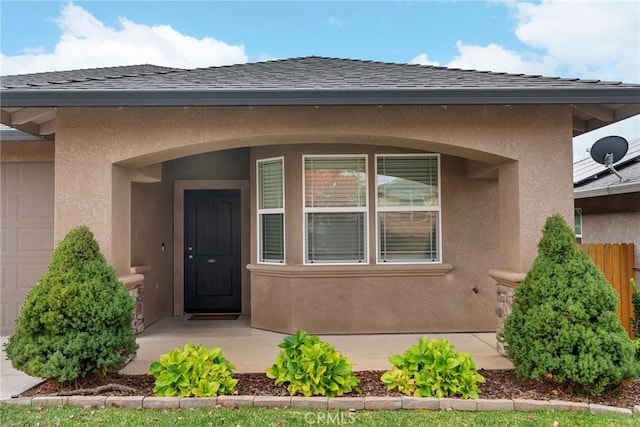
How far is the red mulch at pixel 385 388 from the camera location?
4.29 m

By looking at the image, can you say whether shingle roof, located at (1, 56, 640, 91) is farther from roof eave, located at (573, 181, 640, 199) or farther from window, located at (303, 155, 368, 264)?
roof eave, located at (573, 181, 640, 199)

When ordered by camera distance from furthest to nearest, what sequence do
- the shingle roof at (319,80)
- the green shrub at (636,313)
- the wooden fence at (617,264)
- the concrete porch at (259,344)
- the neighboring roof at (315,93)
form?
1. the wooden fence at (617,264)
2. the green shrub at (636,313)
3. the concrete porch at (259,344)
4. the shingle roof at (319,80)
5. the neighboring roof at (315,93)

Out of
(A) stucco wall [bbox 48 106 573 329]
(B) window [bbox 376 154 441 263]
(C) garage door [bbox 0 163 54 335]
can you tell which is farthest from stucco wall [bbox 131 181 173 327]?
(B) window [bbox 376 154 441 263]

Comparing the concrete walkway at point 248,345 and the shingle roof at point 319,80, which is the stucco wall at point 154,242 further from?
the shingle roof at point 319,80

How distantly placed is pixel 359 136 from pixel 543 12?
9.68m

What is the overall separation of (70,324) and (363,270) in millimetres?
3829

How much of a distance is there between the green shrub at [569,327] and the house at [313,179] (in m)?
0.70

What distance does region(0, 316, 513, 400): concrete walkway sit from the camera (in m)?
5.20

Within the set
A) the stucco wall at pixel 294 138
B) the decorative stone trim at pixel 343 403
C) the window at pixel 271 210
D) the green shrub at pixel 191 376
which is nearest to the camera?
the decorative stone trim at pixel 343 403

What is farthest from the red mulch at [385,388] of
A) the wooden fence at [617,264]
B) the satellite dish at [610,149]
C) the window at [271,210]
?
the satellite dish at [610,149]

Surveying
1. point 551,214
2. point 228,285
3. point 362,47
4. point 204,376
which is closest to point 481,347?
point 551,214

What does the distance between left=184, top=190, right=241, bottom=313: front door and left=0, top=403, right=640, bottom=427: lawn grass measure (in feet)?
15.2

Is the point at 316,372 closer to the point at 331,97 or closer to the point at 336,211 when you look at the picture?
the point at 331,97

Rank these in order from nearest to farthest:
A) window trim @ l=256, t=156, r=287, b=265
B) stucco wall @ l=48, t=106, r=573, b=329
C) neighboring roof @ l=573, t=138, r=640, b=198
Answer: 1. stucco wall @ l=48, t=106, r=573, b=329
2. neighboring roof @ l=573, t=138, r=640, b=198
3. window trim @ l=256, t=156, r=287, b=265
